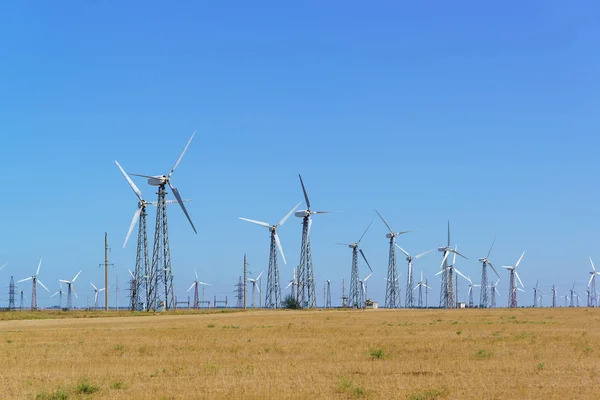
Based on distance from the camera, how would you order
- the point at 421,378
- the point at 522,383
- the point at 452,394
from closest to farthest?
1. the point at 452,394
2. the point at 522,383
3. the point at 421,378

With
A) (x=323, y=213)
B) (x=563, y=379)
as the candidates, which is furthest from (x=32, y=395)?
(x=323, y=213)

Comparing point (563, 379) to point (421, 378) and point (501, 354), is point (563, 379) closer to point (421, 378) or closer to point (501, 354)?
point (421, 378)

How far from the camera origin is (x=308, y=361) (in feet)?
124

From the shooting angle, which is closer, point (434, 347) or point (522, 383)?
point (522, 383)

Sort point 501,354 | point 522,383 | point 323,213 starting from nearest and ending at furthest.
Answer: point 522,383 < point 501,354 < point 323,213

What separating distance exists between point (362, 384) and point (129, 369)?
11771 millimetres

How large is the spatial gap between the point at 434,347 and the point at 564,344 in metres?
8.21

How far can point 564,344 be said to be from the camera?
46281mm

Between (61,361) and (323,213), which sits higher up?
(323,213)

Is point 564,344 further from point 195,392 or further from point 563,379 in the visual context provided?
point 195,392

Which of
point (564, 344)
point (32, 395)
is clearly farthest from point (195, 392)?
point (564, 344)

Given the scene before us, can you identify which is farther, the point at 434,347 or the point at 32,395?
the point at 434,347

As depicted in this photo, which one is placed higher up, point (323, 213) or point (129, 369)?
point (323, 213)

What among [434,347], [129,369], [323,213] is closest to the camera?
[129,369]
